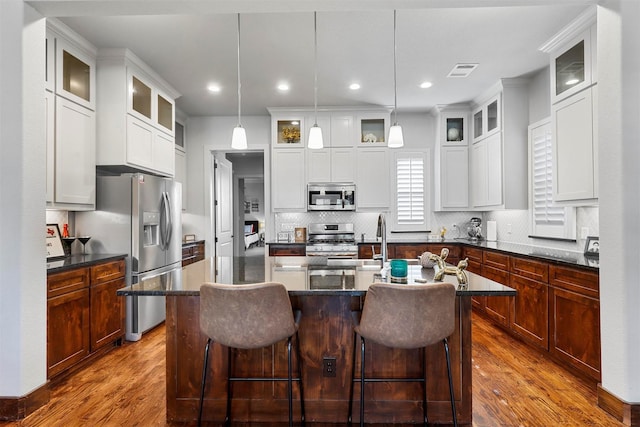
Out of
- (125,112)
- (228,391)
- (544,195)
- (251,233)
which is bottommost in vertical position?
(228,391)

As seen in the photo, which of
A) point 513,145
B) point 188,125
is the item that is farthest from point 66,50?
point 513,145

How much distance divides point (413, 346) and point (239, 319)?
2.82 ft

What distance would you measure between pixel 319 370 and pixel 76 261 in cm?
221

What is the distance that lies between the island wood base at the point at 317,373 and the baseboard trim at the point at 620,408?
899 millimetres

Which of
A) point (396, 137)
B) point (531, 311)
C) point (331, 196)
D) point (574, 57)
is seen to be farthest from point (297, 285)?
point (331, 196)

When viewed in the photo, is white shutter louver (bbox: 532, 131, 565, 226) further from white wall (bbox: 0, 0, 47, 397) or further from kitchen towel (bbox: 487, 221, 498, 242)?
white wall (bbox: 0, 0, 47, 397)

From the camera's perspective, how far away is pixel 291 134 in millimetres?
5641

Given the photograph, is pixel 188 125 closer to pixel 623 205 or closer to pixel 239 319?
pixel 239 319

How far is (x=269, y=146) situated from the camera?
5879 mm

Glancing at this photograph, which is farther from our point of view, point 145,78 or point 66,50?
point 145,78

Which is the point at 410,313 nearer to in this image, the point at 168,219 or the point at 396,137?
the point at 396,137

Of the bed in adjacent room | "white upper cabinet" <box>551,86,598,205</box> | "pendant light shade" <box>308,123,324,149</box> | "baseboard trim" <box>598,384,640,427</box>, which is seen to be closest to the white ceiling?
"white upper cabinet" <box>551,86,598,205</box>

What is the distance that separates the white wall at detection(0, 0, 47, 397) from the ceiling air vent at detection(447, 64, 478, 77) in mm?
3686

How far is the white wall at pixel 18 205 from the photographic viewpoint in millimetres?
2332
